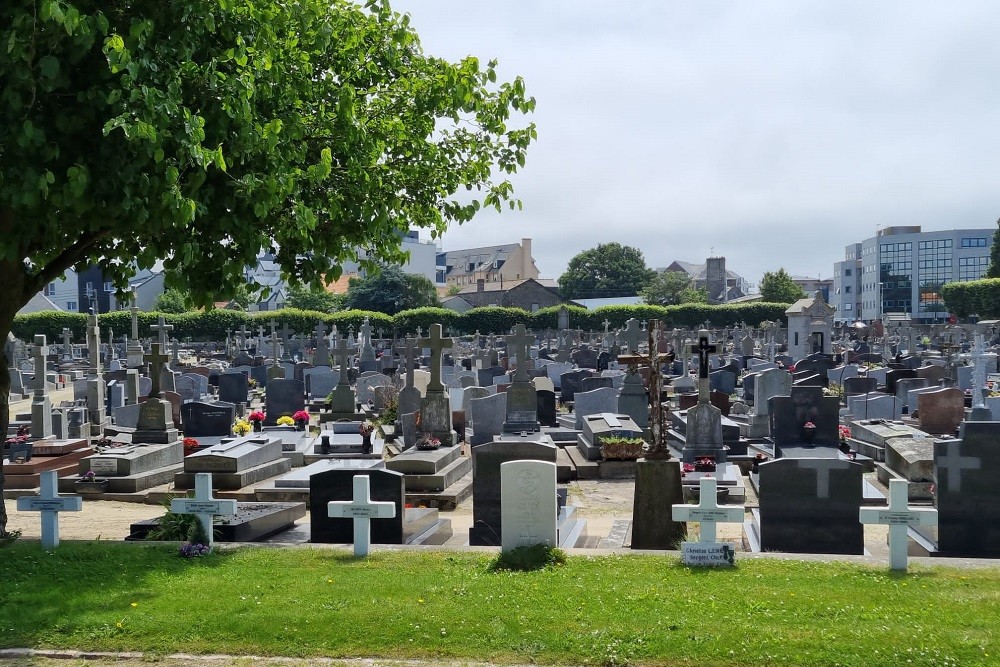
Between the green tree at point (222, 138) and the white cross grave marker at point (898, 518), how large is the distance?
5140 mm

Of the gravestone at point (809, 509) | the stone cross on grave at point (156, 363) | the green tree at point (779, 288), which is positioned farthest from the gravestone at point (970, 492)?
the green tree at point (779, 288)

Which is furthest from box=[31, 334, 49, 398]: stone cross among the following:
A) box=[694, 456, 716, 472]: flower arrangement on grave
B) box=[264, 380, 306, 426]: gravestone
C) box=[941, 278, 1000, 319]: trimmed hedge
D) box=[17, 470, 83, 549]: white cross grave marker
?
box=[941, 278, 1000, 319]: trimmed hedge

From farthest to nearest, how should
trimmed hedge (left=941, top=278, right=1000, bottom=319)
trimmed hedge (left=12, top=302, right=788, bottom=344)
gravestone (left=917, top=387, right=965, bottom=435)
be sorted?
trimmed hedge (left=941, top=278, right=1000, bottom=319)
trimmed hedge (left=12, top=302, right=788, bottom=344)
gravestone (left=917, top=387, right=965, bottom=435)

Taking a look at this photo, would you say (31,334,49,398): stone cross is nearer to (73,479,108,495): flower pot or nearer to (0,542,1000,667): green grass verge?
(73,479,108,495): flower pot

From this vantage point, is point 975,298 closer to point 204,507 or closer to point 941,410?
point 941,410

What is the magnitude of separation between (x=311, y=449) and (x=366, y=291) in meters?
62.5

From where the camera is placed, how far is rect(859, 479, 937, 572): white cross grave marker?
7121mm

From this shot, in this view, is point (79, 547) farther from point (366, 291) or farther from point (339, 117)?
point (366, 291)

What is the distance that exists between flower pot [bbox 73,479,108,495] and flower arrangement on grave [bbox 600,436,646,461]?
8144 millimetres

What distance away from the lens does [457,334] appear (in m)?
68.2

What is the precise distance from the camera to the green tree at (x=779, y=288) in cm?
8919

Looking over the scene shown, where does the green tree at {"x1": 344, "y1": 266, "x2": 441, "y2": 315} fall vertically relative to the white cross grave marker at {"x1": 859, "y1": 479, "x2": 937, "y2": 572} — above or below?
above

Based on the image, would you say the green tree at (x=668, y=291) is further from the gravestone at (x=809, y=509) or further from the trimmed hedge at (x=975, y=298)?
the gravestone at (x=809, y=509)

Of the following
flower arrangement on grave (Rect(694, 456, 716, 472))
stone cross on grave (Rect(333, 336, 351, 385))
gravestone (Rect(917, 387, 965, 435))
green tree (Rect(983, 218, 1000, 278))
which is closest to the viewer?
flower arrangement on grave (Rect(694, 456, 716, 472))
